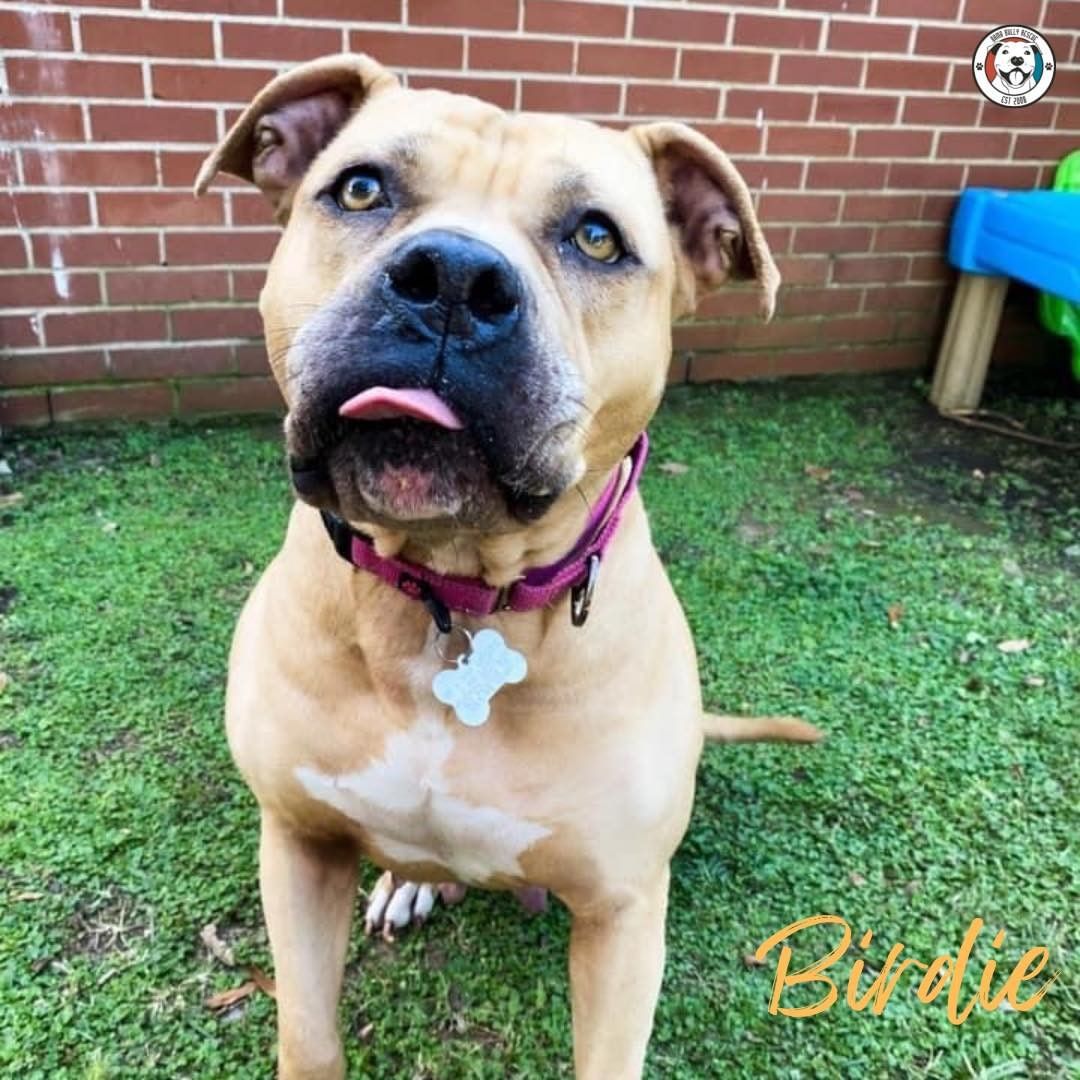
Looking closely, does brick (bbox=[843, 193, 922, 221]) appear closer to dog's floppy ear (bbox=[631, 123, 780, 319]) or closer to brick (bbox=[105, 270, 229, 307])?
brick (bbox=[105, 270, 229, 307])

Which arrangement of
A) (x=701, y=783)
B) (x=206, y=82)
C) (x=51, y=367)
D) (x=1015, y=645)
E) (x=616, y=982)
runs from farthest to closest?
1. (x=51, y=367)
2. (x=206, y=82)
3. (x=1015, y=645)
4. (x=701, y=783)
5. (x=616, y=982)

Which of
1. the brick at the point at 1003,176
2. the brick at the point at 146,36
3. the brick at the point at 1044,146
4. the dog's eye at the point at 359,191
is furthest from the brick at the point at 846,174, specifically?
the dog's eye at the point at 359,191

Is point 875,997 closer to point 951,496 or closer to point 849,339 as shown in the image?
point 951,496

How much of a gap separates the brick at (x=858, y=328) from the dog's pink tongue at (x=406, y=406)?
4.31 metres

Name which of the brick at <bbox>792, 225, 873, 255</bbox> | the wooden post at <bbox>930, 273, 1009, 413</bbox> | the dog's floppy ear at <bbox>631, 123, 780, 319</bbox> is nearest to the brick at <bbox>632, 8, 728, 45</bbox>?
the brick at <bbox>792, 225, 873, 255</bbox>

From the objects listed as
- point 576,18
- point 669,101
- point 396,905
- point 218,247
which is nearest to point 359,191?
point 396,905

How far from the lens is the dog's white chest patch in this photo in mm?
1942

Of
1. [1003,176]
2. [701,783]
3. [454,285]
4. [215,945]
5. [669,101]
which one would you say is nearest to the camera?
[454,285]

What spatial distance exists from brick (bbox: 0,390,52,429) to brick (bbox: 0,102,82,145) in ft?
2.99

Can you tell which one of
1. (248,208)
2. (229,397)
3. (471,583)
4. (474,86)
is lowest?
(229,397)

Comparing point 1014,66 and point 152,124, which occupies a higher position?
point 1014,66

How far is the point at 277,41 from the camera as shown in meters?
4.25

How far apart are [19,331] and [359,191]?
2999 mm

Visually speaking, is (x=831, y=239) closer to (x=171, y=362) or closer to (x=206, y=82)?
(x=206, y=82)
